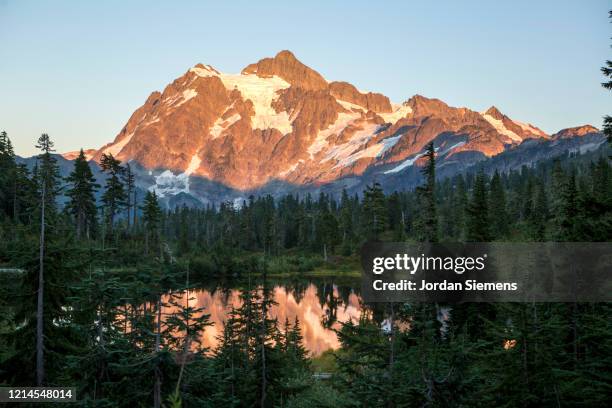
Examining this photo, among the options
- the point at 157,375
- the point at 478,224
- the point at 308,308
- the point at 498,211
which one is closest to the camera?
the point at 157,375

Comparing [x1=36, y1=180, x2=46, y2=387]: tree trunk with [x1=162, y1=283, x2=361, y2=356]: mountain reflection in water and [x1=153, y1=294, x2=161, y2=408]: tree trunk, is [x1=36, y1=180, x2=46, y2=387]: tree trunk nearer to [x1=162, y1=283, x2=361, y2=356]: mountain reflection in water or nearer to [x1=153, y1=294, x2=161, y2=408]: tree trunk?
[x1=153, y1=294, x2=161, y2=408]: tree trunk

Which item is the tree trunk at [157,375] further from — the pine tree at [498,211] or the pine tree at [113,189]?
the pine tree at [498,211]

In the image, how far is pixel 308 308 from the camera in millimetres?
83750

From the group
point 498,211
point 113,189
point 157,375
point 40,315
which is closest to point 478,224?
point 40,315

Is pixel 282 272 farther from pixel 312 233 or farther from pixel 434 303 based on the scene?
pixel 434 303

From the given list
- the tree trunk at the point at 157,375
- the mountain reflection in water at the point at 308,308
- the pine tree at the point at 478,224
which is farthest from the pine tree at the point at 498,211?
the tree trunk at the point at 157,375

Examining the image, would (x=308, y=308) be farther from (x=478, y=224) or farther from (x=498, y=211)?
(x=498, y=211)

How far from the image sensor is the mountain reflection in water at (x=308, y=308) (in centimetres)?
6412

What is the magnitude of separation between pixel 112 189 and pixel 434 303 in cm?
6644

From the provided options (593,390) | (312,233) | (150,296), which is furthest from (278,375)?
(312,233)

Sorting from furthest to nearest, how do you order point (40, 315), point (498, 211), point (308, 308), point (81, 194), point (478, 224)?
1. point (498, 211)
2. point (81, 194)
3. point (308, 308)
4. point (478, 224)
5. point (40, 315)

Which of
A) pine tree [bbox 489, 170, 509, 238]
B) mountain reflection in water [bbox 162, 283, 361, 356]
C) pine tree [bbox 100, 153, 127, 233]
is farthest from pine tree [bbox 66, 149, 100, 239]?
pine tree [bbox 489, 170, 509, 238]

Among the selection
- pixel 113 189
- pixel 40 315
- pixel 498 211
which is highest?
pixel 113 189

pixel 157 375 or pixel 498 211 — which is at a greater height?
pixel 498 211
